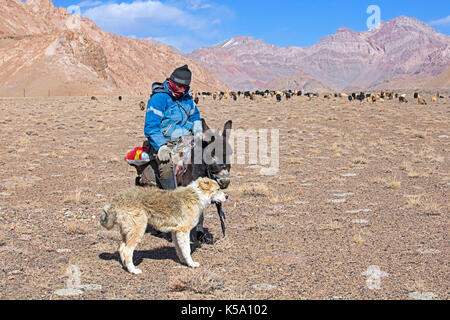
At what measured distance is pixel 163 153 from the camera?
6039mm

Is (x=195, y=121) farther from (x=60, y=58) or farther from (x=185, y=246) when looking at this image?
(x=60, y=58)

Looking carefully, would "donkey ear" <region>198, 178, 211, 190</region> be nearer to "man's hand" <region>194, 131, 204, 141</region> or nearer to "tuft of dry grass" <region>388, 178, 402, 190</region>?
"man's hand" <region>194, 131, 204, 141</region>

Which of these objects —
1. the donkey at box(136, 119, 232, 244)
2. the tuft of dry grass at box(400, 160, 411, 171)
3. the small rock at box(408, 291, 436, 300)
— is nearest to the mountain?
the tuft of dry grass at box(400, 160, 411, 171)

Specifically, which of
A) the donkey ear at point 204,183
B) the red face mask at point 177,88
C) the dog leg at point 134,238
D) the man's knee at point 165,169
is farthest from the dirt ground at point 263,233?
the red face mask at point 177,88

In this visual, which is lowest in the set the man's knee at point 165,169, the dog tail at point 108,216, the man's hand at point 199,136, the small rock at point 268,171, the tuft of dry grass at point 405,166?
the small rock at point 268,171

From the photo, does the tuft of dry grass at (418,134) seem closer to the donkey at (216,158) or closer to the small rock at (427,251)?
the small rock at (427,251)

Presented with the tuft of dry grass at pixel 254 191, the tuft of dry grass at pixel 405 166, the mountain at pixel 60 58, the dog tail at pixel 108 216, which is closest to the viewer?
the dog tail at pixel 108 216

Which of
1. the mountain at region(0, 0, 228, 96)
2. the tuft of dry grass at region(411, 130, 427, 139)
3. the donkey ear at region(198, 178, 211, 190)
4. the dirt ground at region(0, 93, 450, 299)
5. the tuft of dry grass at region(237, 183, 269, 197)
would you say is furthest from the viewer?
the mountain at region(0, 0, 228, 96)

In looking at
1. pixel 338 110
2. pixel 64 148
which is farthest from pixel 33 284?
pixel 338 110

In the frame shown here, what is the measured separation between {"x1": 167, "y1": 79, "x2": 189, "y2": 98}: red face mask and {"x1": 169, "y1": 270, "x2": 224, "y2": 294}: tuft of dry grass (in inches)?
95.1

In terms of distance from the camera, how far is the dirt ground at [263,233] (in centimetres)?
521

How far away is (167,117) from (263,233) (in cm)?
253

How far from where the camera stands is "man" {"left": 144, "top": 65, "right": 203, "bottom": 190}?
6.14 m
